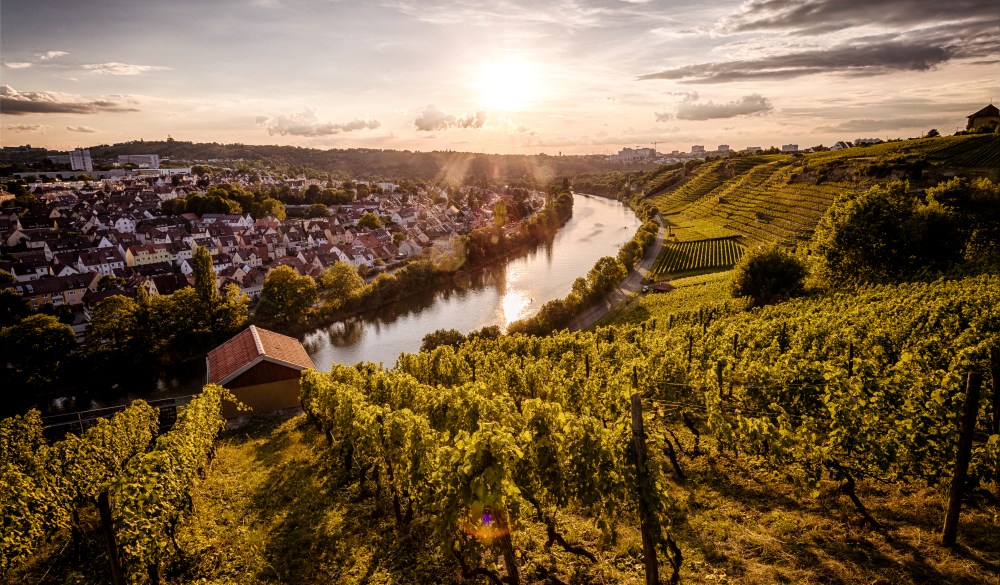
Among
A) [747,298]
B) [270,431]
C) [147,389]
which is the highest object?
[747,298]

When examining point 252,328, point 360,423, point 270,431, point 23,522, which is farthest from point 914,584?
point 252,328

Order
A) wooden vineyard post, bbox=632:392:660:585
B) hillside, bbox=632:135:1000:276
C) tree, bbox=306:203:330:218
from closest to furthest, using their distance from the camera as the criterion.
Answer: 1. wooden vineyard post, bbox=632:392:660:585
2. hillside, bbox=632:135:1000:276
3. tree, bbox=306:203:330:218

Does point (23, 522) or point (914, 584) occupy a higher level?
point (914, 584)

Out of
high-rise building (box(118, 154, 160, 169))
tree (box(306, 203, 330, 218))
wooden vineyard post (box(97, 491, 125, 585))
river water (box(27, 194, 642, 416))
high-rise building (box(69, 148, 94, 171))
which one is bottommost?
river water (box(27, 194, 642, 416))

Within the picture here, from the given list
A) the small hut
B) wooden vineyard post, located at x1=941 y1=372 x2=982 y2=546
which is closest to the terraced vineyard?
the small hut

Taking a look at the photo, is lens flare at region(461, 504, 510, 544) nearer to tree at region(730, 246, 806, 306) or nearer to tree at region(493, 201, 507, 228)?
tree at region(730, 246, 806, 306)

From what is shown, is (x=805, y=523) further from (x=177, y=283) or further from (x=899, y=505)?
(x=177, y=283)

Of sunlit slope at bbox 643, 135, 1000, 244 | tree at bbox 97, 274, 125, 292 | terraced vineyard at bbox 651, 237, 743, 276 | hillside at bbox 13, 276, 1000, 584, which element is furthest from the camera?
sunlit slope at bbox 643, 135, 1000, 244

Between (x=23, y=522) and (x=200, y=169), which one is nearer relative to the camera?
Result: (x=23, y=522)
